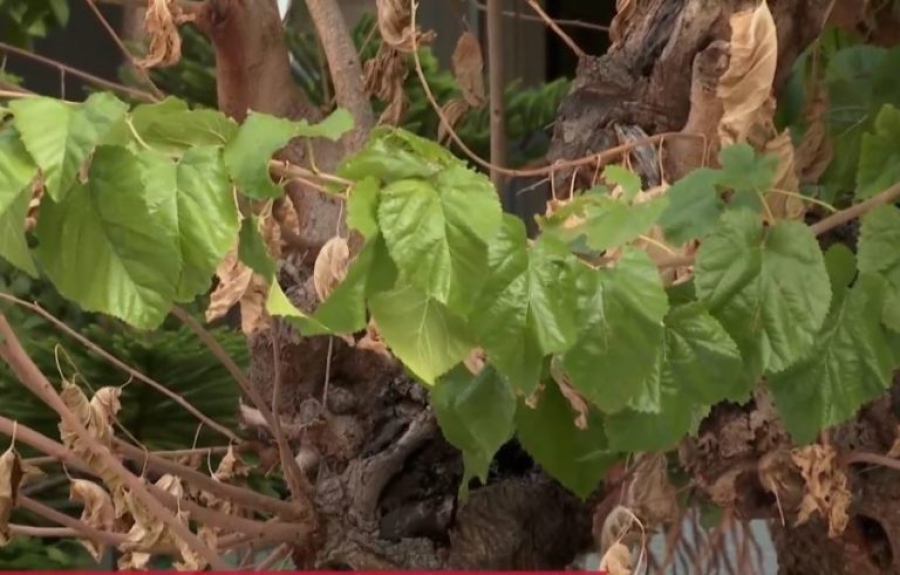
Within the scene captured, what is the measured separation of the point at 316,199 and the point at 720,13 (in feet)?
0.84

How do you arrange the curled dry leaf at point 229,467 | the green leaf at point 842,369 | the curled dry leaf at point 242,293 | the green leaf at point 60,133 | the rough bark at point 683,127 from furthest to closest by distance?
the curled dry leaf at point 229,467, the rough bark at point 683,127, the curled dry leaf at point 242,293, the green leaf at point 842,369, the green leaf at point 60,133

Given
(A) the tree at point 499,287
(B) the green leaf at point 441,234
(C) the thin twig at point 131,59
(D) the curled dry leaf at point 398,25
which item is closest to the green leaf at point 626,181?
(A) the tree at point 499,287

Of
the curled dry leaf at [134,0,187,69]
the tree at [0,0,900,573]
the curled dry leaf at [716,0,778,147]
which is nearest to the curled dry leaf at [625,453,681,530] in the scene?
the tree at [0,0,900,573]

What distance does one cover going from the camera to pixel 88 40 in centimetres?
124

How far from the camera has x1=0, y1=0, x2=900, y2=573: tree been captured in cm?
33

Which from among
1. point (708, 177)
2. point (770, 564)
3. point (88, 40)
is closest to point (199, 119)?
point (708, 177)

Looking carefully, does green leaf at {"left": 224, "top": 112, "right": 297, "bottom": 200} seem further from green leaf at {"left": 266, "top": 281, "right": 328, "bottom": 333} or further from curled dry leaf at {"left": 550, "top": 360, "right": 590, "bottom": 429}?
curled dry leaf at {"left": 550, "top": 360, "right": 590, "bottom": 429}

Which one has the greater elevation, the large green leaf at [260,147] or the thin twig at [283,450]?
the large green leaf at [260,147]

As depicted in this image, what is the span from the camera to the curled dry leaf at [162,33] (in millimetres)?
596

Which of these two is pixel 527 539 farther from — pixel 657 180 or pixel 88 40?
pixel 88 40

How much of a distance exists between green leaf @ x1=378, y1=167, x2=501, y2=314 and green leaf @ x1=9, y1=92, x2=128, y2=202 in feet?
0.26

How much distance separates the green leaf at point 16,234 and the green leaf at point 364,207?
0.09 metres

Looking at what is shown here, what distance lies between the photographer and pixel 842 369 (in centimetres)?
42

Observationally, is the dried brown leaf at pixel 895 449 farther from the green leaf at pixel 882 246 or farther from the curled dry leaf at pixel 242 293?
the curled dry leaf at pixel 242 293
